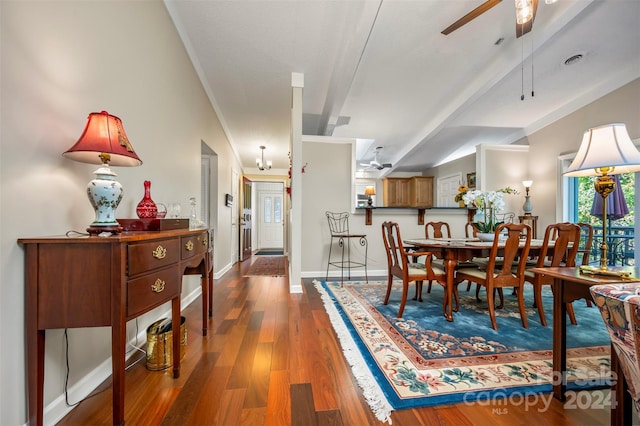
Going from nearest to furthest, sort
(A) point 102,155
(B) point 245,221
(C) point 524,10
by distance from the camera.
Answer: (A) point 102,155 < (C) point 524,10 < (B) point 245,221

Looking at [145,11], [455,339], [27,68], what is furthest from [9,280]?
[455,339]

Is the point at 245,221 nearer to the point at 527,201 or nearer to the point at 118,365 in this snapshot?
the point at 118,365

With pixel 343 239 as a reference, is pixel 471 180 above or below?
above

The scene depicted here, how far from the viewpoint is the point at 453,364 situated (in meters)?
1.59

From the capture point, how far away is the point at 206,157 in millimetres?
4031

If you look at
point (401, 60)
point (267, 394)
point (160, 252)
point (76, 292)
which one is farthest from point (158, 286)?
point (401, 60)

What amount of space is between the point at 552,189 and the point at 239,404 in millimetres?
5869

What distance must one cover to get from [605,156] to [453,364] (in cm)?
139

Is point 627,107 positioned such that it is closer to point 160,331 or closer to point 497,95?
point 497,95

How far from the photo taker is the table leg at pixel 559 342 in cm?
129

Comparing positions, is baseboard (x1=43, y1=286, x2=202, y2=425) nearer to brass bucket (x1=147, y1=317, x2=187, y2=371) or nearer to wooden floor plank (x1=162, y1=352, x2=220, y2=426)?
brass bucket (x1=147, y1=317, x2=187, y2=371)

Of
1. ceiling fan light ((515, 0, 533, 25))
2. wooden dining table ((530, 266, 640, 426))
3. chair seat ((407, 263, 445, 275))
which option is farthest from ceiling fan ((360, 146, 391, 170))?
wooden dining table ((530, 266, 640, 426))

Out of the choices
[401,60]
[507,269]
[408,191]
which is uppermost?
[401,60]

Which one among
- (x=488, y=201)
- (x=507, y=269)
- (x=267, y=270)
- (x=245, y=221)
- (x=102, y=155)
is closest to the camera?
(x=102, y=155)
